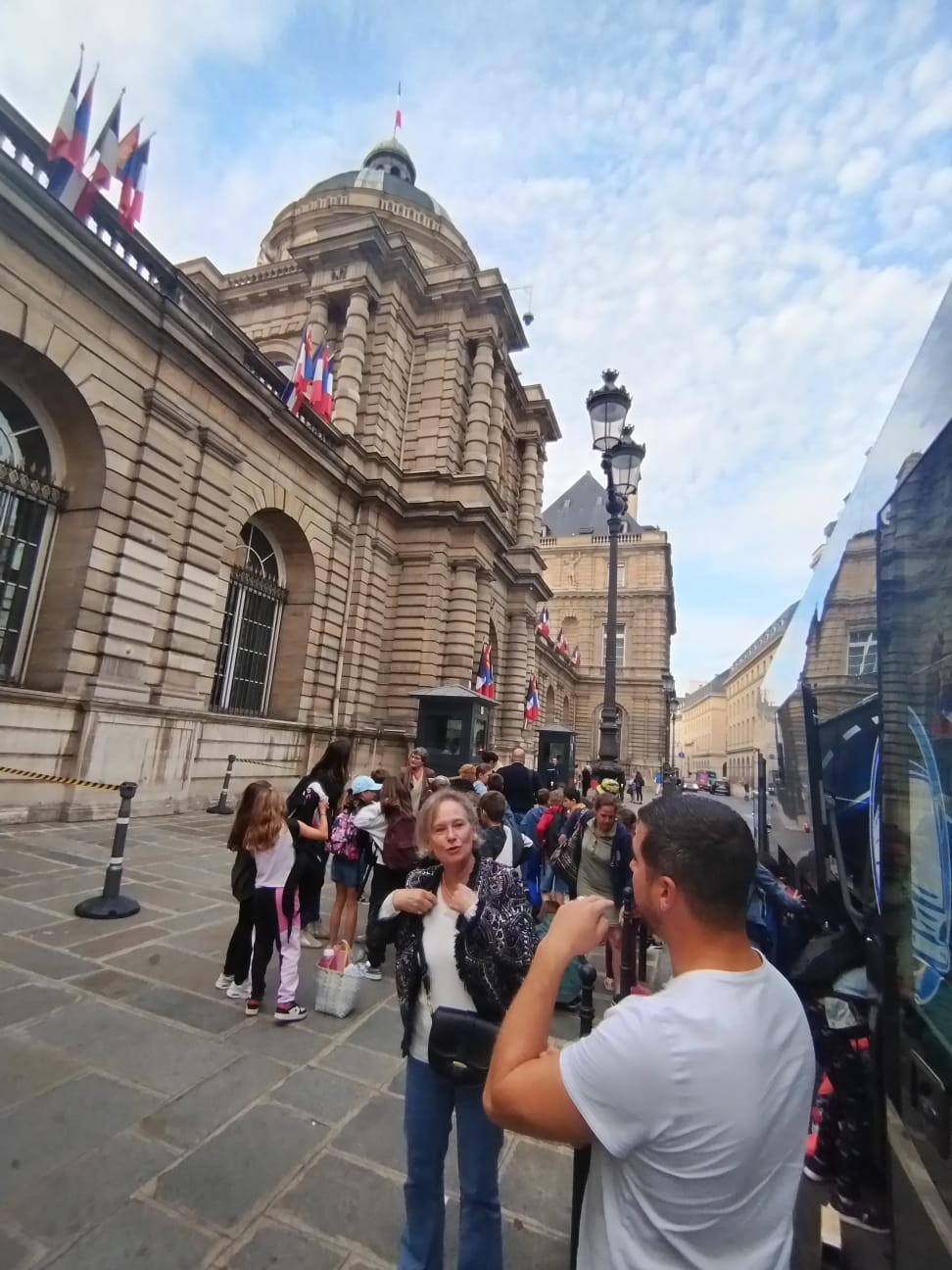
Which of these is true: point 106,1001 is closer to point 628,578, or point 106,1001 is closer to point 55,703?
point 55,703

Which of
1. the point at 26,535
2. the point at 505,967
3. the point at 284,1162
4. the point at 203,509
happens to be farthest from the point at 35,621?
the point at 505,967

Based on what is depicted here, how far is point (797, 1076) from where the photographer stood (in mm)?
1107

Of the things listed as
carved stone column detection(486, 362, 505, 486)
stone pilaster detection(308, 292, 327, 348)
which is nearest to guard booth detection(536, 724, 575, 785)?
carved stone column detection(486, 362, 505, 486)

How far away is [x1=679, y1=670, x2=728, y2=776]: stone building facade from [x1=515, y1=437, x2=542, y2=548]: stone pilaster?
181 feet

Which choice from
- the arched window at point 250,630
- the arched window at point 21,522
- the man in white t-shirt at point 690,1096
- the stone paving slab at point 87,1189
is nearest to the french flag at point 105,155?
the arched window at point 21,522

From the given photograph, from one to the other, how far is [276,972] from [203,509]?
9.73 m

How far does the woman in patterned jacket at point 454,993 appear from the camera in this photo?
6.71 ft

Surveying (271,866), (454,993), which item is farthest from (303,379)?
(454,993)

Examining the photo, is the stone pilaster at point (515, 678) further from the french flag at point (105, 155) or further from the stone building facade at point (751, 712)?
the french flag at point (105, 155)

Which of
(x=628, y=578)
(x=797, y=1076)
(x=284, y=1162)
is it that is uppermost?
(x=628, y=578)

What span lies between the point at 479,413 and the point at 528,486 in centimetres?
553

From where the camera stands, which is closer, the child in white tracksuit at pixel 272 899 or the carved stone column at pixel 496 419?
the child in white tracksuit at pixel 272 899

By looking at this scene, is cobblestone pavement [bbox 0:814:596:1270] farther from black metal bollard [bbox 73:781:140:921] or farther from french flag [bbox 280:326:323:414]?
french flag [bbox 280:326:323:414]

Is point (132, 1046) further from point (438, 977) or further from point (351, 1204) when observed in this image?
point (438, 977)
